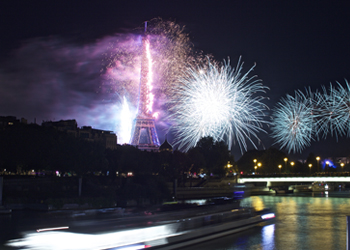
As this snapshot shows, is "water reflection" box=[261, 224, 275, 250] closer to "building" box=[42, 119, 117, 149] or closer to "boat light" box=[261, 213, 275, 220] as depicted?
"boat light" box=[261, 213, 275, 220]

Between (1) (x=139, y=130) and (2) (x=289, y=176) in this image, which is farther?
(1) (x=139, y=130)

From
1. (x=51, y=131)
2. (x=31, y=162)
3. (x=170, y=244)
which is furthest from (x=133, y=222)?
(x=51, y=131)

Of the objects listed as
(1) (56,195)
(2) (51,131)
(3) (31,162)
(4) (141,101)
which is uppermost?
(4) (141,101)

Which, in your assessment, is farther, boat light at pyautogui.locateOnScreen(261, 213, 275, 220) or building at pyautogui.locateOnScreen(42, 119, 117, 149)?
building at pyautogui.locateOnScreen(42, 119, 117, 149)

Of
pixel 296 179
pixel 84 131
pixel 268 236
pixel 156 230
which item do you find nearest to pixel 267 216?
pixel 268 236

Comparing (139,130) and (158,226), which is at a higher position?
(139,130)

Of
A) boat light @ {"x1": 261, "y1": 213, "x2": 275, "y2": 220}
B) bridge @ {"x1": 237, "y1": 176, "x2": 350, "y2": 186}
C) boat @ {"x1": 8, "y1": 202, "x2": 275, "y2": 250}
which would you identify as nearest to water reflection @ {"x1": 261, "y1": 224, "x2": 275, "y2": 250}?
boat light @ {"x1": 261, "y1": 213, "x2": 275, "y2": 220}

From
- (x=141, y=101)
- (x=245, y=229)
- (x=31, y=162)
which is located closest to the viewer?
(x=245, y=229)

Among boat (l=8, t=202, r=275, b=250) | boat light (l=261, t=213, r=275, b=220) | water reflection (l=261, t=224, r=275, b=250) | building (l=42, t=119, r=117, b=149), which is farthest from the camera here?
building (l=42, t=119, r=117, b=149)

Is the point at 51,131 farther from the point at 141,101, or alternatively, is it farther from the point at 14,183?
the point at 141,101
